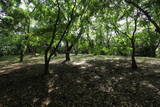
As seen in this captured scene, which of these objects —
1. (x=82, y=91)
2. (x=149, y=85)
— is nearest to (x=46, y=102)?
(x=82, y=91)

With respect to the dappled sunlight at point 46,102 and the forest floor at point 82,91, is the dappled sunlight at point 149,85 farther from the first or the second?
the dappled sunlight at point 46,102

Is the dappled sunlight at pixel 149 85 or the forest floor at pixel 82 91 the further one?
the dappled sunlight at pixel 149 85

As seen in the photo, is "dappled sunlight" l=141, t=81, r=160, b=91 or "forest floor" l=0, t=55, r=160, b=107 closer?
"forest floor" l=0, t=55, r=160, b=107

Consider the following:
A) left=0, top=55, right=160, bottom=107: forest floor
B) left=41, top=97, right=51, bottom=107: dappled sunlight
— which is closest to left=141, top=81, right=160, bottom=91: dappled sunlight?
left=0, top=55, right=160, bottom=107: forest floor

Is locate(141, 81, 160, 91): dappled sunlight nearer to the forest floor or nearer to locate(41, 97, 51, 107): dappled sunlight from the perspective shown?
the forest floor

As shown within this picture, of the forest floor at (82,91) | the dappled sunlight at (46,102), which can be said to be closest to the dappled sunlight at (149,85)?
the forest floor at (82,91)

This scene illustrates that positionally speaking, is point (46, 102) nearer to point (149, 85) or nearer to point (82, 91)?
point (82, 91)

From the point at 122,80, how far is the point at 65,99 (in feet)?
12.7

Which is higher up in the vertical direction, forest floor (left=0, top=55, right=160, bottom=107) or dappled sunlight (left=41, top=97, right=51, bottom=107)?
forest floor (left=0, top=55, right=160, bottom=107)

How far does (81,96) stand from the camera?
18.2 ft

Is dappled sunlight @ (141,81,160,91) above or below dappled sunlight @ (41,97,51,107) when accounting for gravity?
above

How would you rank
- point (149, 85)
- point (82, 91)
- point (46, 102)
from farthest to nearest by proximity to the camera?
1. point (149, 85)
2. point (82, 91)
3. point (46, 102)

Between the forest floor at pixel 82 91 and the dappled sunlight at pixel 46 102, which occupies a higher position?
the forest floor at pixel 82 91

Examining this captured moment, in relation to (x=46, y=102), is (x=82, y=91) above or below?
above
